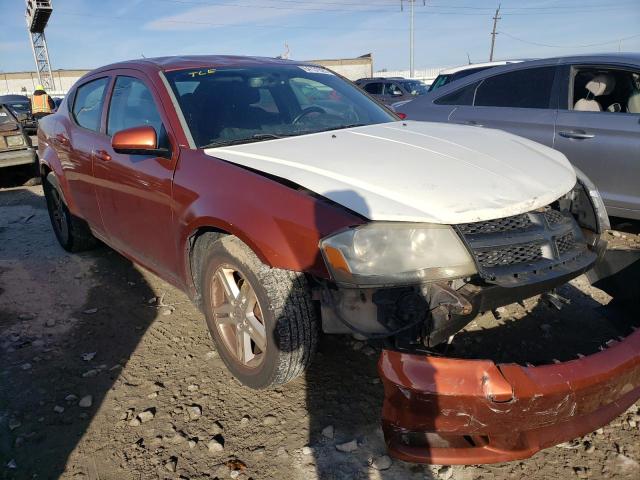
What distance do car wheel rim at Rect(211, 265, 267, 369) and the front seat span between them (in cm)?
368

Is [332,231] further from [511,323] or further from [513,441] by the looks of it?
[511,323]

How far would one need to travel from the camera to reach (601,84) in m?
4.47

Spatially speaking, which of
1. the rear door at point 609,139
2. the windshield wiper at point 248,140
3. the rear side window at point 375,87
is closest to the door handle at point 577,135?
the rear door at point 609,139

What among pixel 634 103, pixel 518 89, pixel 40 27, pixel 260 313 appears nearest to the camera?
pixel 260 313

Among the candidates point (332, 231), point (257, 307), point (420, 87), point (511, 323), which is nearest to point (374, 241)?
point (332, 231)

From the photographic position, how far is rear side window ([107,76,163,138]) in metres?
2.91

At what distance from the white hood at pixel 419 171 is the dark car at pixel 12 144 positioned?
674 centimetres

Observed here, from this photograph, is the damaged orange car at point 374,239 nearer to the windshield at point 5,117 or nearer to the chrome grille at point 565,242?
the chrome grille at point 565,242

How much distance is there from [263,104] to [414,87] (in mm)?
13979

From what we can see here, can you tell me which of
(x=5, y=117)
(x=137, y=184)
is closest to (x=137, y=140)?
(x=137, y=184)

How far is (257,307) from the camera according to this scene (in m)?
2.39

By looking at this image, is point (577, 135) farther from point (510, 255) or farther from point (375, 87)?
point (375, 87)

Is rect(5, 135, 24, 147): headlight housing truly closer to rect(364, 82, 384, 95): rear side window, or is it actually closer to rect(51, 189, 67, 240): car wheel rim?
rect(51, 189, 67, 240): car wheel rim

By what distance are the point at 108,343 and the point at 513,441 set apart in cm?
251
